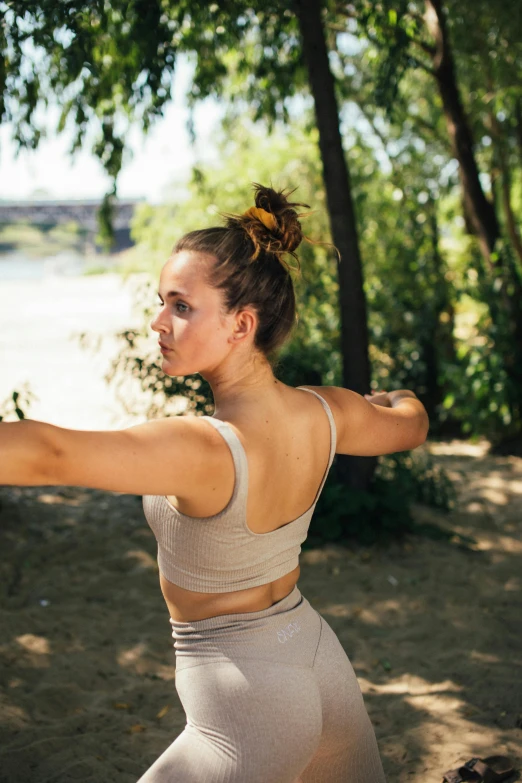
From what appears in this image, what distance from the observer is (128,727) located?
3.51 meters

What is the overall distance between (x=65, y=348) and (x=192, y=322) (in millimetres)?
16060

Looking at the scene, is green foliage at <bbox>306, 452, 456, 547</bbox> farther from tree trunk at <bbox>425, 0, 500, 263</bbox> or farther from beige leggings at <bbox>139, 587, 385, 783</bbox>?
beige leggings at <bbox>139, 587, 385, 783</bbox>

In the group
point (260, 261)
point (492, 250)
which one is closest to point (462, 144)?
point (492, 250)

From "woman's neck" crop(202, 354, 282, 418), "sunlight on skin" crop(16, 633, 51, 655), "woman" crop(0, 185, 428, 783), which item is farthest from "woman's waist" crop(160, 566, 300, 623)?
"sunlight on skin" crop(16, 633, 51, 655)

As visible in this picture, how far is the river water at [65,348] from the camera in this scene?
34.2 ft

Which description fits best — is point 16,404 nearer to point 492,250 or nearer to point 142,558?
point 142,558

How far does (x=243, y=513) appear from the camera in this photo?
1645mm

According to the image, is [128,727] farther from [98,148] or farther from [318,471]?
[98,148]

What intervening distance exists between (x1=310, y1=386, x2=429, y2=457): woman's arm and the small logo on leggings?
0.43 m

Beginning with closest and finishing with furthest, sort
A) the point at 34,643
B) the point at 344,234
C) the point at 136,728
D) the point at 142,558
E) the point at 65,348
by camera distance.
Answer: the point at 136,728
the point at 34,643
the point at 142,558
the point at 344,234
the point at 65,348

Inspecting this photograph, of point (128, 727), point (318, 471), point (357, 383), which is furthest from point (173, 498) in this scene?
point (357, 383)

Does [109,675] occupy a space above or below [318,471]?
below

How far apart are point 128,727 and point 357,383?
117 inches

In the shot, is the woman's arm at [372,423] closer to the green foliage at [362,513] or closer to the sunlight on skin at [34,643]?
the sunlight on skin at [34,643]
